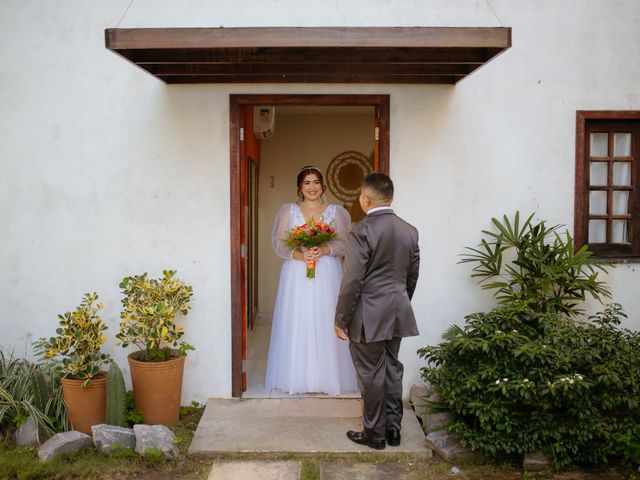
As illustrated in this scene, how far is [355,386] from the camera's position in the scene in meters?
5.93

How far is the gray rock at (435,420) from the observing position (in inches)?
192

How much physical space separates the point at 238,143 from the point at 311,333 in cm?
191

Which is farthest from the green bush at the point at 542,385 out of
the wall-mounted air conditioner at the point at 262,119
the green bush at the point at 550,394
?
the wall-mounted air conditioner at the point at 262,119

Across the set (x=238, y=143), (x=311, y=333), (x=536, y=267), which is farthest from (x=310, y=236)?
(x=536, y=267)

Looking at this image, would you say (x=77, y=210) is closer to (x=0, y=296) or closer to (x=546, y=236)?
(x=0, y=296)

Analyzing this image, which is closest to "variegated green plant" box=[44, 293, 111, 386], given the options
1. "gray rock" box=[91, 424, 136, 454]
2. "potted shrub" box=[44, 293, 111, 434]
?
"potted shrub" box=[44, 293, 111, 434]

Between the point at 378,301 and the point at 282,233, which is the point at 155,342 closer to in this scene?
the point at 282,233

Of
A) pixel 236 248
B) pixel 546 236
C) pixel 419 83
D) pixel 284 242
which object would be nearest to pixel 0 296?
pixel 236 248

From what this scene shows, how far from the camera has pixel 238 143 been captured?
553 centimetres

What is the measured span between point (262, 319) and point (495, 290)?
4.99 metres

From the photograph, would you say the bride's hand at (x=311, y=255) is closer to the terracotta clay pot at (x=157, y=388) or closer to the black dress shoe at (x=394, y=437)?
the terracotta clay pot at (x=157, y=388)

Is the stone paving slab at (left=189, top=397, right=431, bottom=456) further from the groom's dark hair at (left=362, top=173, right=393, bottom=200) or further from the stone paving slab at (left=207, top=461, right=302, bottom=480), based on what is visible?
the groom's dark hair at (left=362, top=173, right=393, bottom=200)

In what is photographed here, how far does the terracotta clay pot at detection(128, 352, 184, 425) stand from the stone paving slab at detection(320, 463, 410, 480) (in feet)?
4.78

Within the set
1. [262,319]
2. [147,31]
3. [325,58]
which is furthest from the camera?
[262,319]
